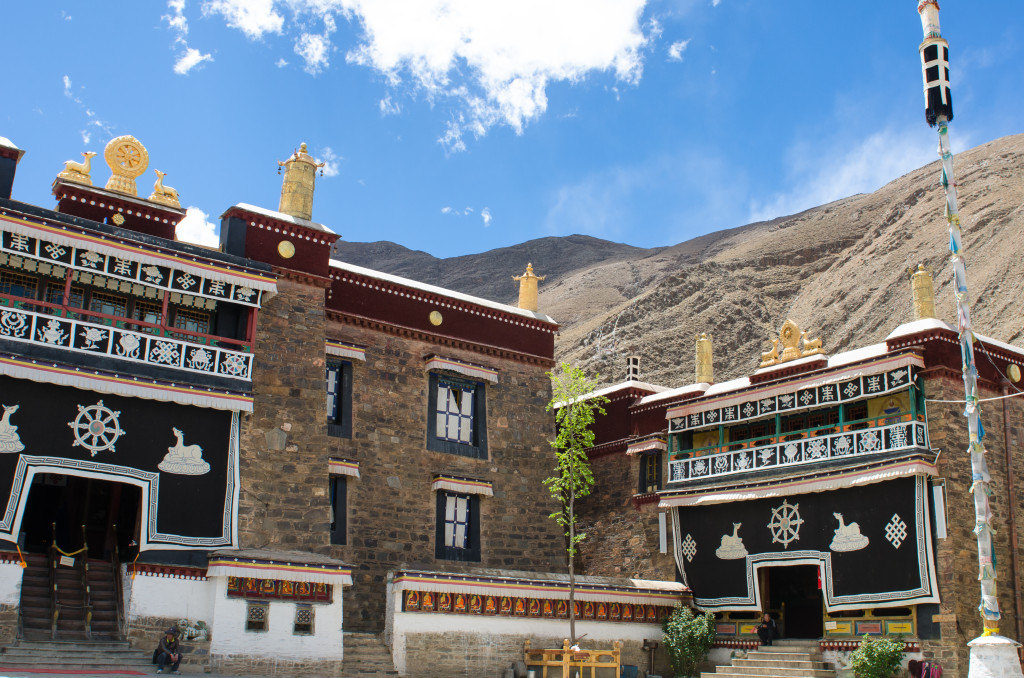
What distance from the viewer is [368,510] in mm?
21422

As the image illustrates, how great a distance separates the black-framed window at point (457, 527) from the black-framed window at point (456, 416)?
1.13 metres

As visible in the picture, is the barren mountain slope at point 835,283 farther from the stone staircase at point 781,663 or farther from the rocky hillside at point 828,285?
the stone staircase at point 781,663

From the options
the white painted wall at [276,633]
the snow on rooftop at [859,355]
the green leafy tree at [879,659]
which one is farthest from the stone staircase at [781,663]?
the white painted wall at [276,633]

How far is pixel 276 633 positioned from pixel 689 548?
10857mm

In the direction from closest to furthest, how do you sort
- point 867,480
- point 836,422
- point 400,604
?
point 400,604 < point 867,480 < point 836,422

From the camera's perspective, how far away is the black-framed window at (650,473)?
2542 centimetres

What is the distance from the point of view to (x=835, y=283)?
208ft

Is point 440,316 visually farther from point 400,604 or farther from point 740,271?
point 740,271

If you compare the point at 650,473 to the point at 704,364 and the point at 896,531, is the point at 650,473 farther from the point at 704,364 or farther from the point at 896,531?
the point at 896,531

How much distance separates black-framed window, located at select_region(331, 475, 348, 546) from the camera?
68.2ft

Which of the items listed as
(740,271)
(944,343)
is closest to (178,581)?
(944,343)

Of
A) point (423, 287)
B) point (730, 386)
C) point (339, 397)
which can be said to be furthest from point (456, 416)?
point (730, 386)

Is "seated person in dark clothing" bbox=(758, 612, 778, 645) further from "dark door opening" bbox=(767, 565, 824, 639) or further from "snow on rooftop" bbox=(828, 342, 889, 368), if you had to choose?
"snow on rooftop" bbox=(828, 342, 889, 368)

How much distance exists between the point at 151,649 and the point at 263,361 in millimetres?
5837
